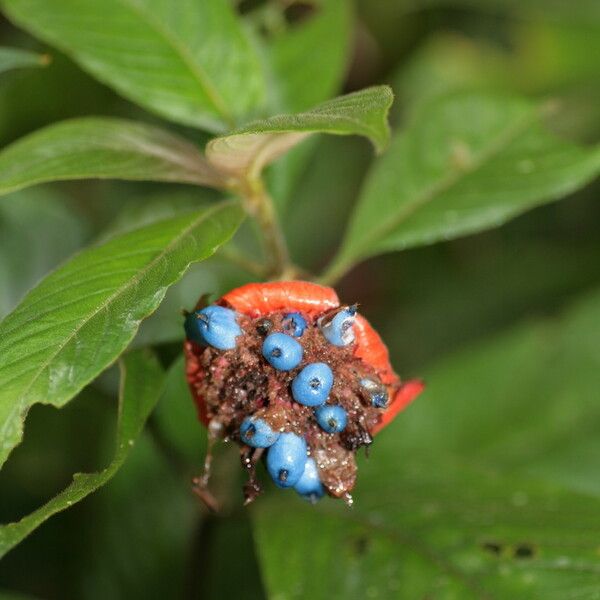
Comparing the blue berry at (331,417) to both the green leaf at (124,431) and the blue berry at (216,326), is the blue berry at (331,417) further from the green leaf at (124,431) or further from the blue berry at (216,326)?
the green leaf at (124,431)

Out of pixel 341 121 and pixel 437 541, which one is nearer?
pixel 341 121

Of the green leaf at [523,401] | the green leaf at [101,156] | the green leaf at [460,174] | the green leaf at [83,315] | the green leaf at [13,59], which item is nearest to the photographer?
the green leaf at [83,315]

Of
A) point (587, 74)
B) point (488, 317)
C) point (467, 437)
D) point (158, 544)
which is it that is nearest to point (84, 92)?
point (158, 544)

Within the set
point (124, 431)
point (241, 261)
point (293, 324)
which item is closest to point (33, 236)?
point (241, 261)

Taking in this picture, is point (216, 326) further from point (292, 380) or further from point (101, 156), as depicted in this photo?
point (101, 156)

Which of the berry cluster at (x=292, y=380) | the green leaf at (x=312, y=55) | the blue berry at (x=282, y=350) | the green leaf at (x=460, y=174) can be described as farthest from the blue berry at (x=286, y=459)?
the green leaf at (x=312, y=55)

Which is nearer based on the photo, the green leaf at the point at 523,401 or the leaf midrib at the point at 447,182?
the leaf midrib at the point at 447,182

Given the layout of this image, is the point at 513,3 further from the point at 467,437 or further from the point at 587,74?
the point at 467,437
